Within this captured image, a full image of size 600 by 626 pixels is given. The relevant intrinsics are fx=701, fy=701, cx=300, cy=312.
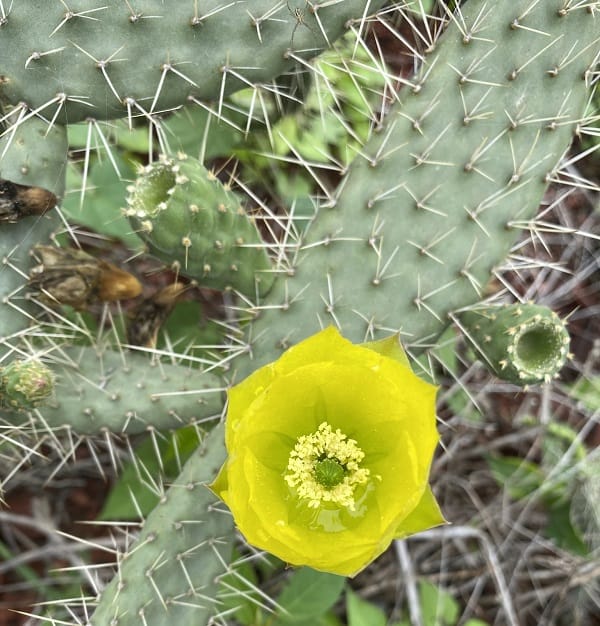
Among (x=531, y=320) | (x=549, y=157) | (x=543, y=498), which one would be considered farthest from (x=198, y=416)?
(x=543, y=498)

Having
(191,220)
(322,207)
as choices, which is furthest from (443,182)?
(191,220)

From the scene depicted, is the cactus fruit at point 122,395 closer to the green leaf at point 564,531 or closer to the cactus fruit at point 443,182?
the cactus fruit at point 443,182

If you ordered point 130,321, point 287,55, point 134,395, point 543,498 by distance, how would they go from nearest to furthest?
point 287,55
point 134,395
point 130,321
point 543,498

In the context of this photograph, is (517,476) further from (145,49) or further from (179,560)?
(145,49)

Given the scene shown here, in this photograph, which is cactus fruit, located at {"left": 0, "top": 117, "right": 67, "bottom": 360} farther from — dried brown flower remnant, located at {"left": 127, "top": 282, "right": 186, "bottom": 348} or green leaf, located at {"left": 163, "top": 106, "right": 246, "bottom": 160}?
green leaf, located at {"left": 163, "top": 106, "right": 246, "bottom": 160}

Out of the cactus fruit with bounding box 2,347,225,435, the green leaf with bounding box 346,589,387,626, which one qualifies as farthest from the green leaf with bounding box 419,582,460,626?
the cactus fruit with bounding box 2,347,225,435

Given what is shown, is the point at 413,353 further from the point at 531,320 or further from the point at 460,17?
the point at 460,17
